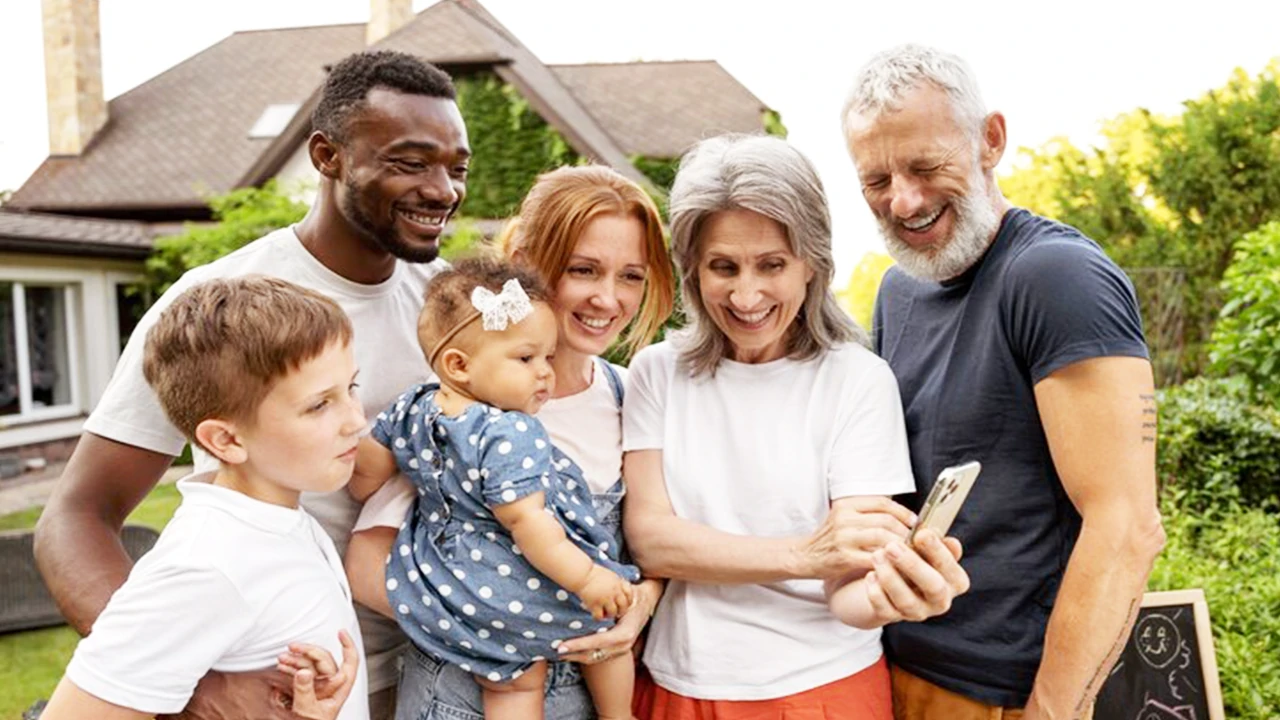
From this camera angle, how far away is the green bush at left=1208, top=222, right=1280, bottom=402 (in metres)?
→ 6.50

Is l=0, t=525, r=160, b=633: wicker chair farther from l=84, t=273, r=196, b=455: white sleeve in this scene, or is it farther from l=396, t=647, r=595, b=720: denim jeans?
l=396, t=647, r=595, b=720: denim jeans

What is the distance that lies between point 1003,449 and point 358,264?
62.6 inches

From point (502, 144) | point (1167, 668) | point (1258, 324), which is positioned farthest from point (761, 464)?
point (502, 144)

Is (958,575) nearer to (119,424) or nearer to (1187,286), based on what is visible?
(119,424)

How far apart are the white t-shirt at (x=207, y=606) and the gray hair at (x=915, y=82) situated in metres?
1.57

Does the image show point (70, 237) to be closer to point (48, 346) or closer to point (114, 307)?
point (114, 307)

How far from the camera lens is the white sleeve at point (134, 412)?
220 cm

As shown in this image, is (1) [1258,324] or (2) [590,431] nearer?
(2) [590,431]

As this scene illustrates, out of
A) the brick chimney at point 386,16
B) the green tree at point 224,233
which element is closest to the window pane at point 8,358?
the green tree at point 224,233

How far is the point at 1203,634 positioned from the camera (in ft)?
11.5

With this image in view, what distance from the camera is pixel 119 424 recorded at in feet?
7.22

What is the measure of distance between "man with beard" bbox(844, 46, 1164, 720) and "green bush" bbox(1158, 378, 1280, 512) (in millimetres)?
6405

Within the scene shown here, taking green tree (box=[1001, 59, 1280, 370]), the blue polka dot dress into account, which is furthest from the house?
the blue polka dot dress

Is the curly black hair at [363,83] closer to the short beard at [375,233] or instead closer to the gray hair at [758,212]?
the short beard at [375,233]
